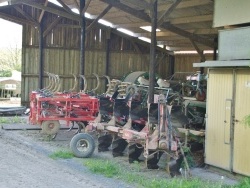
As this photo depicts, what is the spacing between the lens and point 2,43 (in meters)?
38.6

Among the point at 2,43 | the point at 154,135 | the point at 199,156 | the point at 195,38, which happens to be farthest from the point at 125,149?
the point at 2,43

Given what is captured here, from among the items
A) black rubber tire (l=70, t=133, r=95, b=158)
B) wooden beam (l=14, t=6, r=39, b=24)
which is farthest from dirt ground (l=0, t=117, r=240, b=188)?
wooden beam (l=14, t=6, r=39, b=24)

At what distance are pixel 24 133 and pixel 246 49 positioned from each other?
24.6 ft

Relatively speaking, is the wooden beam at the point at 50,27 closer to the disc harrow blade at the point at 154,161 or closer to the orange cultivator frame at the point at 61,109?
the orange cultivator frame at the point at 61,109

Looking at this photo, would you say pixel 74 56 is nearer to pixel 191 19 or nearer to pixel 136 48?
pixel 136 48

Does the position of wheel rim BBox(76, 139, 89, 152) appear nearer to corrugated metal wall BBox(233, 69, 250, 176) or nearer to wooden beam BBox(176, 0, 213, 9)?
corrugated metal wall BBox(233, 69, 250, 176)

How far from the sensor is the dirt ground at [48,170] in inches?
294

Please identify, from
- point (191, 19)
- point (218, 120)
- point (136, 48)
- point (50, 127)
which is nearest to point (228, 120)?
point (218, 120)

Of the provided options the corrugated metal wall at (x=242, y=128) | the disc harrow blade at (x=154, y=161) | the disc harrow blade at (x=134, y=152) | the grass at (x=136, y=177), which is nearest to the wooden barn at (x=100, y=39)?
the disc harrow blade at (x=134, y=152)

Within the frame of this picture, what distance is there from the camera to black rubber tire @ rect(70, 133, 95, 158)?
9.80m

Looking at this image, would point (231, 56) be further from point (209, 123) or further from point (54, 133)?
point (54, 133)

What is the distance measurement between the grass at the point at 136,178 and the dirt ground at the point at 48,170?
17 cm

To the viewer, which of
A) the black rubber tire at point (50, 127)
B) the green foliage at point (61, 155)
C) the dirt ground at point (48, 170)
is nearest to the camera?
the dirt ground at point (48, 170)

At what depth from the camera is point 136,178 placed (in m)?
7.87
